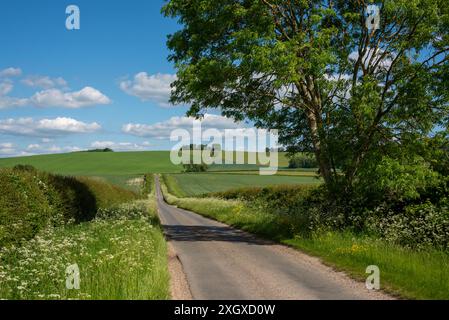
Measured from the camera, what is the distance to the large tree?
18.7 metres

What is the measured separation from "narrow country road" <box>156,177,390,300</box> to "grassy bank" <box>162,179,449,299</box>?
0.64m

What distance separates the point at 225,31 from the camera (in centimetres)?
2183

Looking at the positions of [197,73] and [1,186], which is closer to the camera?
[1,186]

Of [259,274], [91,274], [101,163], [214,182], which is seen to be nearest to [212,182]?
[214,182]

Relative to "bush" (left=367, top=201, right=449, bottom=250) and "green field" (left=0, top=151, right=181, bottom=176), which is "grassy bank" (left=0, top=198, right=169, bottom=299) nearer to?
"bush" (left=367, top=201, right=449, bottom=250)

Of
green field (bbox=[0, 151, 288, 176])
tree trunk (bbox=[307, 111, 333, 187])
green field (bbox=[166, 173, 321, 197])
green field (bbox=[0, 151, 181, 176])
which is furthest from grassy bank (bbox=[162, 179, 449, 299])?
green field (bbox=[0, 151, 288, 176])

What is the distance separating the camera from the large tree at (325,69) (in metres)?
18.7

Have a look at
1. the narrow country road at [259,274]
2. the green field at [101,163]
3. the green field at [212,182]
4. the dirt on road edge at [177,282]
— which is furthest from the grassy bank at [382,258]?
the green field at [101,163]

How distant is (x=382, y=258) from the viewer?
1355 centimetres

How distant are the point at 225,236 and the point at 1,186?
36.3ft

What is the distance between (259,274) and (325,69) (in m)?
11.4
